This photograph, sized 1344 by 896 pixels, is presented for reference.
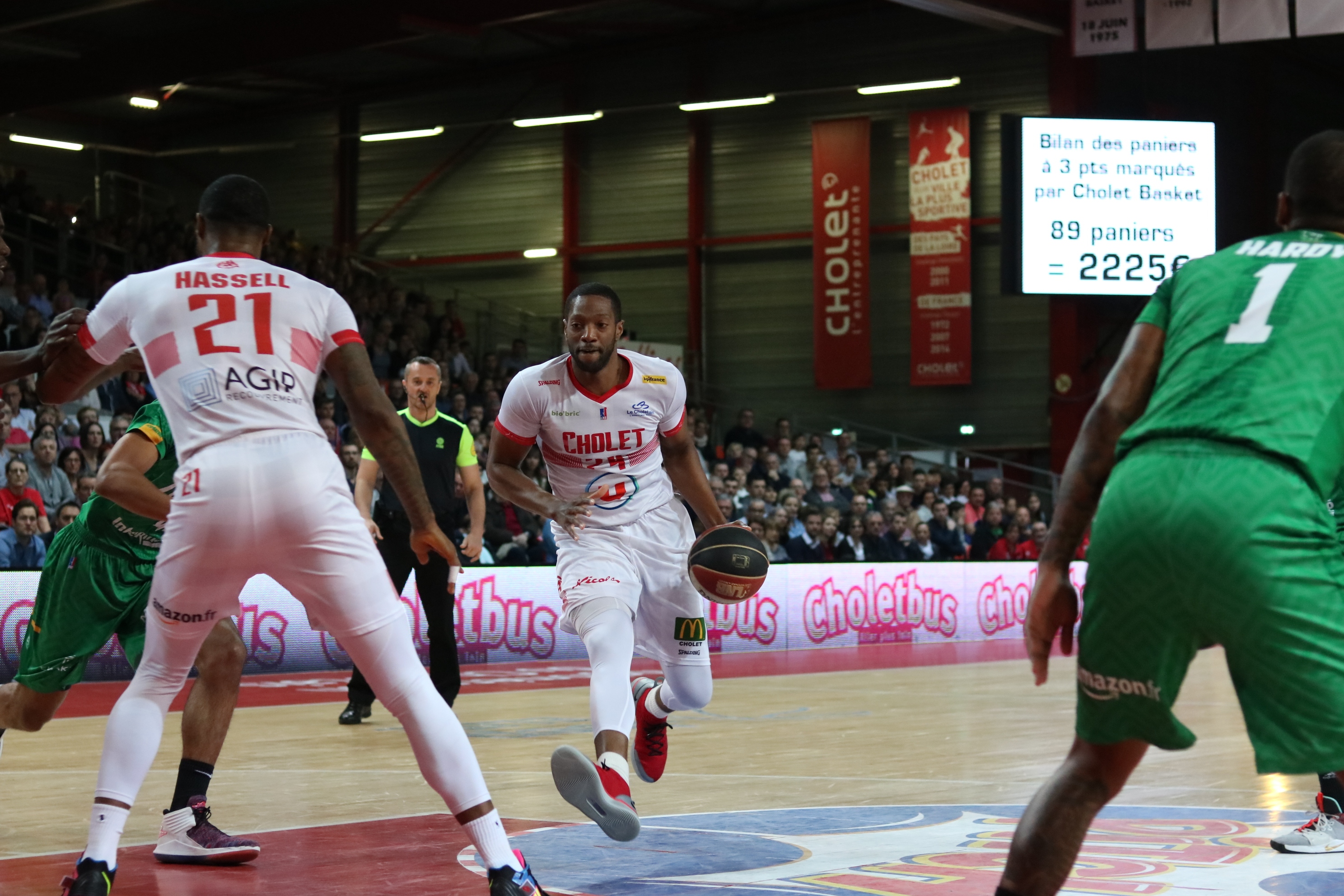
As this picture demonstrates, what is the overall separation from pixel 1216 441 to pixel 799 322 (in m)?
26.2

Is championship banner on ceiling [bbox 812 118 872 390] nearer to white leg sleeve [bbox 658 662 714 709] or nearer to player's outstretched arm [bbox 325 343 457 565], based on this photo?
white leg sleeve [bbox 658 662 714 709]

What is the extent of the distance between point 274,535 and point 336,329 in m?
0.65

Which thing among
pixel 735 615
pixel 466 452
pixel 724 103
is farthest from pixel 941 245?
pixel 466 452

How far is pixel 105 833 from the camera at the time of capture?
439 centimetres

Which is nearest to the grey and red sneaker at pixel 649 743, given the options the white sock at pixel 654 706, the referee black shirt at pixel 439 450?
the white sock at pixel 654 706

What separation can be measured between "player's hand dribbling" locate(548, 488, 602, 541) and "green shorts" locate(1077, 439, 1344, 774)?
9.90 feet

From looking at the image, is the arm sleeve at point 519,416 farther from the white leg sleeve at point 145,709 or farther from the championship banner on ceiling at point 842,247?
the championship banner on ceiling at point 842,247

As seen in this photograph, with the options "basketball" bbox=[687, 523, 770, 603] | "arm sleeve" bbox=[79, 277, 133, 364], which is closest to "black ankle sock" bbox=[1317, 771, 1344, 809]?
"basketball" bbox=[687, 523, 770, 603]

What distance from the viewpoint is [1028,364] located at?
27375 mm

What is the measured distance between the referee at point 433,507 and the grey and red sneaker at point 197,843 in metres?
3.82

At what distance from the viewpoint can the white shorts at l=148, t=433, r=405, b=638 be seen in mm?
4219

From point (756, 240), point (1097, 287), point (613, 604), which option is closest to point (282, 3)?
point (756, 240)

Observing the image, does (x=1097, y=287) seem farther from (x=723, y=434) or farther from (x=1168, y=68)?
(x=723, y=434)

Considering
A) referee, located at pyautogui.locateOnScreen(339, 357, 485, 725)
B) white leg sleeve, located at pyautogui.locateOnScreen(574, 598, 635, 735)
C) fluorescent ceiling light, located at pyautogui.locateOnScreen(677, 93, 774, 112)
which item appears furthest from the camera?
fluorescent ceiling light, located at pyautogui.locateOnScreen(677, 93, 774, 112)
